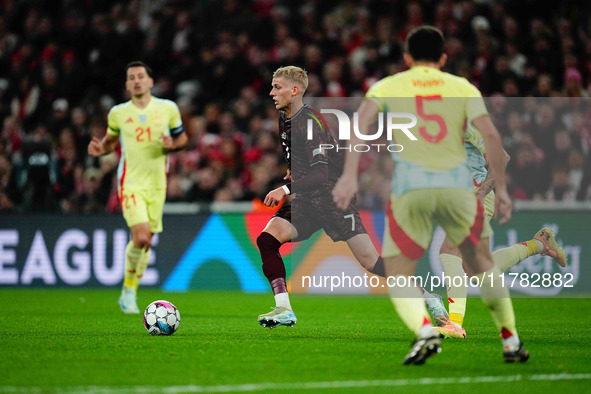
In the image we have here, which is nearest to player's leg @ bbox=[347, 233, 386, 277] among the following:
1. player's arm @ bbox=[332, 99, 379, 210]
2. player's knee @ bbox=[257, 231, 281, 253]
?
player's knee @ bbox=[257, 231, 281, 253]

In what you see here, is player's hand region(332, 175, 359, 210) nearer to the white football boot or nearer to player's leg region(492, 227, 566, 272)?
the white football boot

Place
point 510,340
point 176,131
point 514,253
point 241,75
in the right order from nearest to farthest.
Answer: point 510,340 → point 514,253 → point 176,131 → point 241,75

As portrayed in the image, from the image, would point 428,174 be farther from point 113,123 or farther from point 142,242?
point 113,123

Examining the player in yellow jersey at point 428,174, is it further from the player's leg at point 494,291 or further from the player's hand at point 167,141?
the player's hand at point 167,141

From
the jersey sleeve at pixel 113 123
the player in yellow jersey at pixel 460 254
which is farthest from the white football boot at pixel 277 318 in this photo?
the jersey sleeve at pixel 113 123

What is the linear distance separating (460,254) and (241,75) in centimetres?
976

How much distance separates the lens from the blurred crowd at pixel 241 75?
13.7m

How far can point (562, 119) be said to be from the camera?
44.6ft

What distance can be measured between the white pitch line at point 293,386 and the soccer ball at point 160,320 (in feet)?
9.07

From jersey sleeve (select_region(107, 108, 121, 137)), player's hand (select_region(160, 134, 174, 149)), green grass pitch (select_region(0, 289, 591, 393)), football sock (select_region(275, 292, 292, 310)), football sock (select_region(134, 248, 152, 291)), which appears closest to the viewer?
green grass pitch (select_region(0, 289, 591, 393))

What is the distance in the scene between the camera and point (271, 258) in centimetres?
795

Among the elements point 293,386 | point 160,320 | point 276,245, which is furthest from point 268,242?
point 293,386

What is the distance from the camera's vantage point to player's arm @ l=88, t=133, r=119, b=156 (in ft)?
32.4

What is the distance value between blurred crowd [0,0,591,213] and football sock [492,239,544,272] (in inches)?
202
